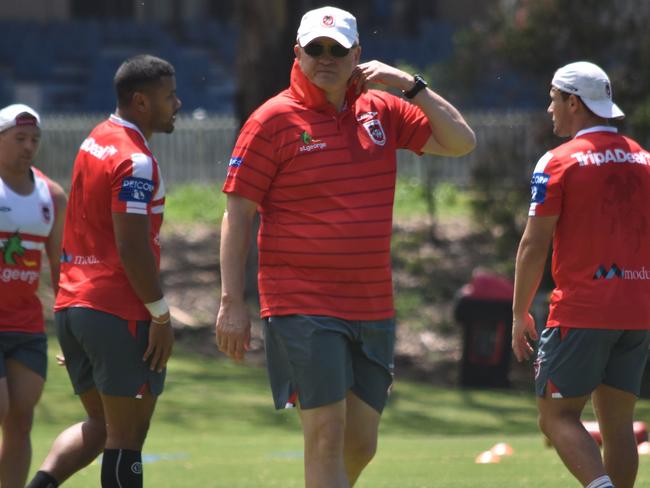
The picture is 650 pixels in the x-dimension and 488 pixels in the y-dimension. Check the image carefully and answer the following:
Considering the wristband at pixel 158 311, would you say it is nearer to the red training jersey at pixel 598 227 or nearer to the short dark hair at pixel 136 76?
the short dark hair at pixel 136 76

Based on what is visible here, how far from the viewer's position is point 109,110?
33.5m

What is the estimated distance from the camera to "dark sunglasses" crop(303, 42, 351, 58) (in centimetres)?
615

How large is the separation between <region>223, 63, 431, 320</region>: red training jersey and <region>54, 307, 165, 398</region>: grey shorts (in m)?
0.91

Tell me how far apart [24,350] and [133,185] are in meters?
1.34

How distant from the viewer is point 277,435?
44.4 feet

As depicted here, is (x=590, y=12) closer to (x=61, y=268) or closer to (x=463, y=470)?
(x=463, y=470)

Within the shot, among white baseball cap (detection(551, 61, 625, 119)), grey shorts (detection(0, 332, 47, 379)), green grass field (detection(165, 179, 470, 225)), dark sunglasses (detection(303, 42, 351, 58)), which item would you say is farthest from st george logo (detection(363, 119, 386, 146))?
green grass field (detection(165, 179, 470, 225))

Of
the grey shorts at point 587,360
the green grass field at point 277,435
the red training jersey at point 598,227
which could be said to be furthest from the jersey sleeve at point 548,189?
the green grass field at point 277,435

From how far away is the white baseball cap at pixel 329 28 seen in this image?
6.11 m

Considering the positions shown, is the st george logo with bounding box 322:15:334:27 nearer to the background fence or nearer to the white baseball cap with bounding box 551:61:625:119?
the white baseball cap with bounding box 551:61:625:119

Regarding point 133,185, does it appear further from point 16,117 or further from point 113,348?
point 16,117

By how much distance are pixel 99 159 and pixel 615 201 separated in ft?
7.54

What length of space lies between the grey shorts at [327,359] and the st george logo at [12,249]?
1900mm

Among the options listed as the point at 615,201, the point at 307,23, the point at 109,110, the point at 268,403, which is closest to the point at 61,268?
the point at 307,23
